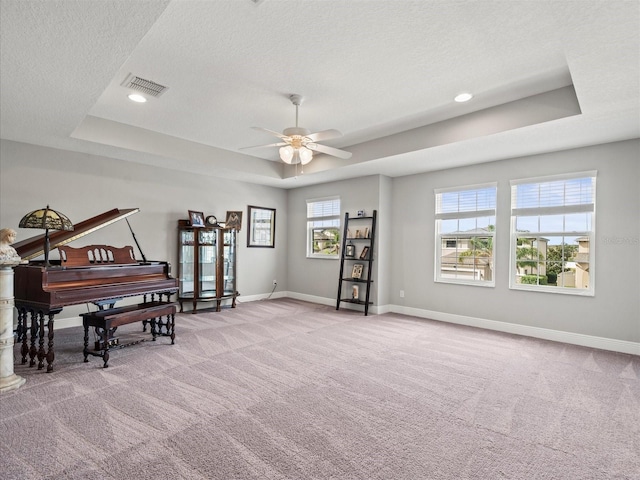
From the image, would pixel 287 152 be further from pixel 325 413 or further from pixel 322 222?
pixel 322 222

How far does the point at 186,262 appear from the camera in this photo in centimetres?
627

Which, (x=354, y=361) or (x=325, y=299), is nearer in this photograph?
(x=354, y=361)

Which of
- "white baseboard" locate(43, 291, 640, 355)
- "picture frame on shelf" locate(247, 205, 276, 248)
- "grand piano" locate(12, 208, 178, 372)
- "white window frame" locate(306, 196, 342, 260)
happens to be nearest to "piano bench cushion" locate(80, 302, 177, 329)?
"grand piano" locate(12, 208, 178, 372)

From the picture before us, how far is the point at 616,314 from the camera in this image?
4203 mm

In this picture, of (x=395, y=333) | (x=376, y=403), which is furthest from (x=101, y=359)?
(x=395, y=333)

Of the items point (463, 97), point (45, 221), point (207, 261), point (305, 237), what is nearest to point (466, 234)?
point (463, 97)

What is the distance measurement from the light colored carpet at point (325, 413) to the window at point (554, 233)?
884 mm

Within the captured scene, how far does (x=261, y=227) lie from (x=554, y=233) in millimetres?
5367

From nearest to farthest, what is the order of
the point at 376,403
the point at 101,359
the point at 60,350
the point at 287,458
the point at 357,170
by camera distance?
the point at 287,458, the point at 376,403, the point at 101,359, the point at 60,350, the point at 357,170

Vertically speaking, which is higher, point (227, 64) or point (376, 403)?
point (227, 64)

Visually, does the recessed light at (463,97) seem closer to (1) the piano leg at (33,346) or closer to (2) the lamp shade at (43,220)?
(2) the lamp shade at (43,220)

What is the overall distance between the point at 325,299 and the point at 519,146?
4.45 metres

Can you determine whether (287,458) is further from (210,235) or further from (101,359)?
(210,235)

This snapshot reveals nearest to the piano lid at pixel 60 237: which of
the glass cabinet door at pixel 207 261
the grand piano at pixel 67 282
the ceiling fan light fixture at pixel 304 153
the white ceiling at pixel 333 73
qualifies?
the grand piano at pixel 67 282
